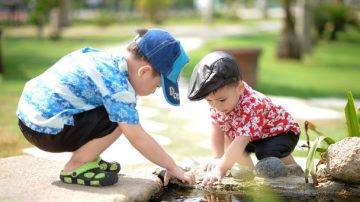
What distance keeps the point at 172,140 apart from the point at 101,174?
6.85 ft

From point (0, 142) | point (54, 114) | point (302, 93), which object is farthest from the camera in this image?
point (302, 93)

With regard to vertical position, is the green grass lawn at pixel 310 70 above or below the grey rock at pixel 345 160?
below

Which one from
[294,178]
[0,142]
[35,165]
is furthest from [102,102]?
[0,142]

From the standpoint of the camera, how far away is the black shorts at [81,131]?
9.87ft

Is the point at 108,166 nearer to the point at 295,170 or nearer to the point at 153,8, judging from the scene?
the point at 295,170

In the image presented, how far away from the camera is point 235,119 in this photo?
11.2 feet

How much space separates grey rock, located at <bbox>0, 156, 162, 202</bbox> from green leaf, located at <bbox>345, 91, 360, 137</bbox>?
43.2 inches

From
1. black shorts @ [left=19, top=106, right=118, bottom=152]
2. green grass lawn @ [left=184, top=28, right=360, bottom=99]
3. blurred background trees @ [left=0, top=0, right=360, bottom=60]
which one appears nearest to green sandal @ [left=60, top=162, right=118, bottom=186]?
black shorts @ [left=19, top=106, right=118, bottom=152]

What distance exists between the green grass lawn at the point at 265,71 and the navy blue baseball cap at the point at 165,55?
1597 mm

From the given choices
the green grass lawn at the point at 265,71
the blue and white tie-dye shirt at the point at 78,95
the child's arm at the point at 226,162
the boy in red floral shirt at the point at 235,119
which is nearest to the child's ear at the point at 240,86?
the boy in red floral shirt at the point at 235,119

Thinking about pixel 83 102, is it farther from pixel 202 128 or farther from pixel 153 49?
pixel 202 128

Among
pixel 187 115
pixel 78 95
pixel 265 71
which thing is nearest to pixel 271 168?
pixel 78 95

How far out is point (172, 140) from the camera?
5.05m

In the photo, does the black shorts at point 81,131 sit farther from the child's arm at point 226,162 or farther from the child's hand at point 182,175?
the child's arm at point 226,162
